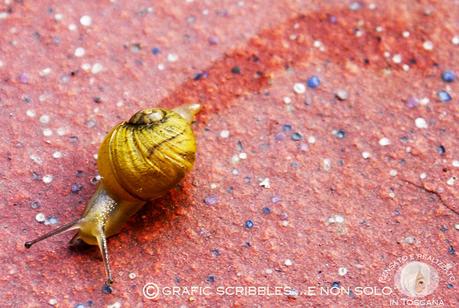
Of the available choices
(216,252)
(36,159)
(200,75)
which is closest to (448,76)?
(200,75)

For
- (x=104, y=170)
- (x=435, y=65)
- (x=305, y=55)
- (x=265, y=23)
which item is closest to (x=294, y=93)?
(x=305, y=55)

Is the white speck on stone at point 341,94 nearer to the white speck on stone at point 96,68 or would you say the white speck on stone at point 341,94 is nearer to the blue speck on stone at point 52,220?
the white speck on stone at point 96,68

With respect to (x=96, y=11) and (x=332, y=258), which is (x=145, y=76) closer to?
(x=96, y=11)

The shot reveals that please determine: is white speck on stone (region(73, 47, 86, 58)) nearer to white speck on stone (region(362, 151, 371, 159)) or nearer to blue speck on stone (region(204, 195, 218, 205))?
blue speck on stone (region(204, 195, 218, 205))

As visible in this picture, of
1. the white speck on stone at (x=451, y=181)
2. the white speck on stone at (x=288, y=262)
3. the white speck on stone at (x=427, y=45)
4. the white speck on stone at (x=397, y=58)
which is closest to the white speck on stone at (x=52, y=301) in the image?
the white speck on stone at (x=288, y=262)

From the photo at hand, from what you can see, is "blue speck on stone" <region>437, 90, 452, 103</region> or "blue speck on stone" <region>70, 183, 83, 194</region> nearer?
"blue speck on stone" <region>70, 183, 83, 194</region>

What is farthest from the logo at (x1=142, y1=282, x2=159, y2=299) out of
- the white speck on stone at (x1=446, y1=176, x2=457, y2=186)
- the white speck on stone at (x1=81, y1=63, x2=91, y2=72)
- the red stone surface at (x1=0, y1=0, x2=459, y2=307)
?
the white speck on stone at (x1=446, y1=176, x2=457, y2=186)

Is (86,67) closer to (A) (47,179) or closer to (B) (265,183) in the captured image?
(A) (47,179)
